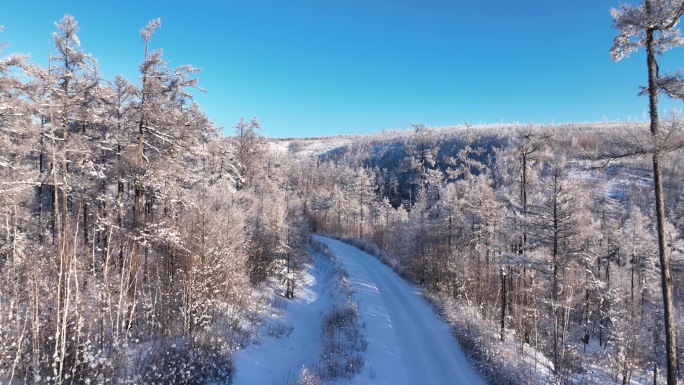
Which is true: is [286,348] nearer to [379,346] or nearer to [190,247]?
[379,346]

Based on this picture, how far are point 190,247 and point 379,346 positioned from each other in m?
9.65

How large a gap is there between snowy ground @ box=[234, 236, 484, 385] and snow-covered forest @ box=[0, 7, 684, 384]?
0.90 meters

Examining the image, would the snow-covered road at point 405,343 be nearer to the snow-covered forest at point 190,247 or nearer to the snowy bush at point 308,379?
→ the snow-covered forest at point 190,247

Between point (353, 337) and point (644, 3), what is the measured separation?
1576 centimetres

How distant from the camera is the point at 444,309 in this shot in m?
20.0

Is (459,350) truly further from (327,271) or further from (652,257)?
(652,257)

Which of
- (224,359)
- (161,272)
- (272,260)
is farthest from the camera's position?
(272,260)

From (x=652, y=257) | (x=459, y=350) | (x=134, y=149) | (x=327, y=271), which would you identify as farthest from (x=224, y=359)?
(x=652, y=257)

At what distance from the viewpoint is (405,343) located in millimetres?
15430

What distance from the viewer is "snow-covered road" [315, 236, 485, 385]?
12.6m

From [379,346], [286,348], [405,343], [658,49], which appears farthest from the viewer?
[286,348]

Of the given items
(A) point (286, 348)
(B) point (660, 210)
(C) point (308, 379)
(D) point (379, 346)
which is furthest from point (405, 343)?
(B) point (660, 210)

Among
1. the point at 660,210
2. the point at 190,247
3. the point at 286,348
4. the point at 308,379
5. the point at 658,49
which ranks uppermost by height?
the point at 658,49

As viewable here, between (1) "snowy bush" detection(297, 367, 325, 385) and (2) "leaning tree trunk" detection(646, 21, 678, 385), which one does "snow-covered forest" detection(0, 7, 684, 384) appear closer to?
(2) "leaning tree trunk" detection(646, 21, 678, 385)
